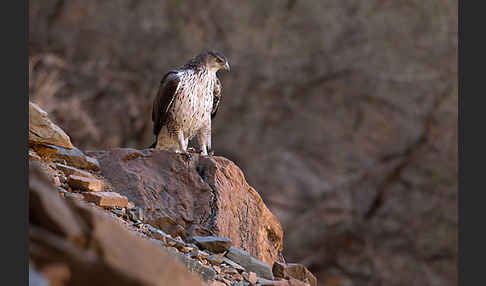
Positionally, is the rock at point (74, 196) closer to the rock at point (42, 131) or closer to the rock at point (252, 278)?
the rock at point (42, 131)

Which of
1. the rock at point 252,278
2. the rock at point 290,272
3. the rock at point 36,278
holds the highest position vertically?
the rock at point 36,278

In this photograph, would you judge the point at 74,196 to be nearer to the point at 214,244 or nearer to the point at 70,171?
the point at 70,171

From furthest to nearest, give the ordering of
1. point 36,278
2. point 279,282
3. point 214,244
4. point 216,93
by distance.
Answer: point 216,93
point 214,244
point 279,282
point 36,278

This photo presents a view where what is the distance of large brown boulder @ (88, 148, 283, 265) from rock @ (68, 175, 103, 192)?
7.7 inches

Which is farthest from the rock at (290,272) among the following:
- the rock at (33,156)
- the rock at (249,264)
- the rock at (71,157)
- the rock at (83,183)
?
the rock at (33,156)

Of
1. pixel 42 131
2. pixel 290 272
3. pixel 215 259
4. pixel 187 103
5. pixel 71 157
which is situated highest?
pixel 187 103

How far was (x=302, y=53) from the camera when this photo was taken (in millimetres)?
8766

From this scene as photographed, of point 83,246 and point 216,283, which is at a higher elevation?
point 83,246

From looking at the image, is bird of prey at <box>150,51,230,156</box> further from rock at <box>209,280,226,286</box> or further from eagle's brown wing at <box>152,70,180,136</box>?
rock at <box>209,280,226,286</box>

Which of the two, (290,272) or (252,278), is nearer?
(252,278)

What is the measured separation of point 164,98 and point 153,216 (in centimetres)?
133

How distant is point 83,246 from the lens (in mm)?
1115

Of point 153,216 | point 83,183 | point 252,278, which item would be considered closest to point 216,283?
point 252,278

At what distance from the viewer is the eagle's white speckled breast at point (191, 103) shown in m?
3.91
